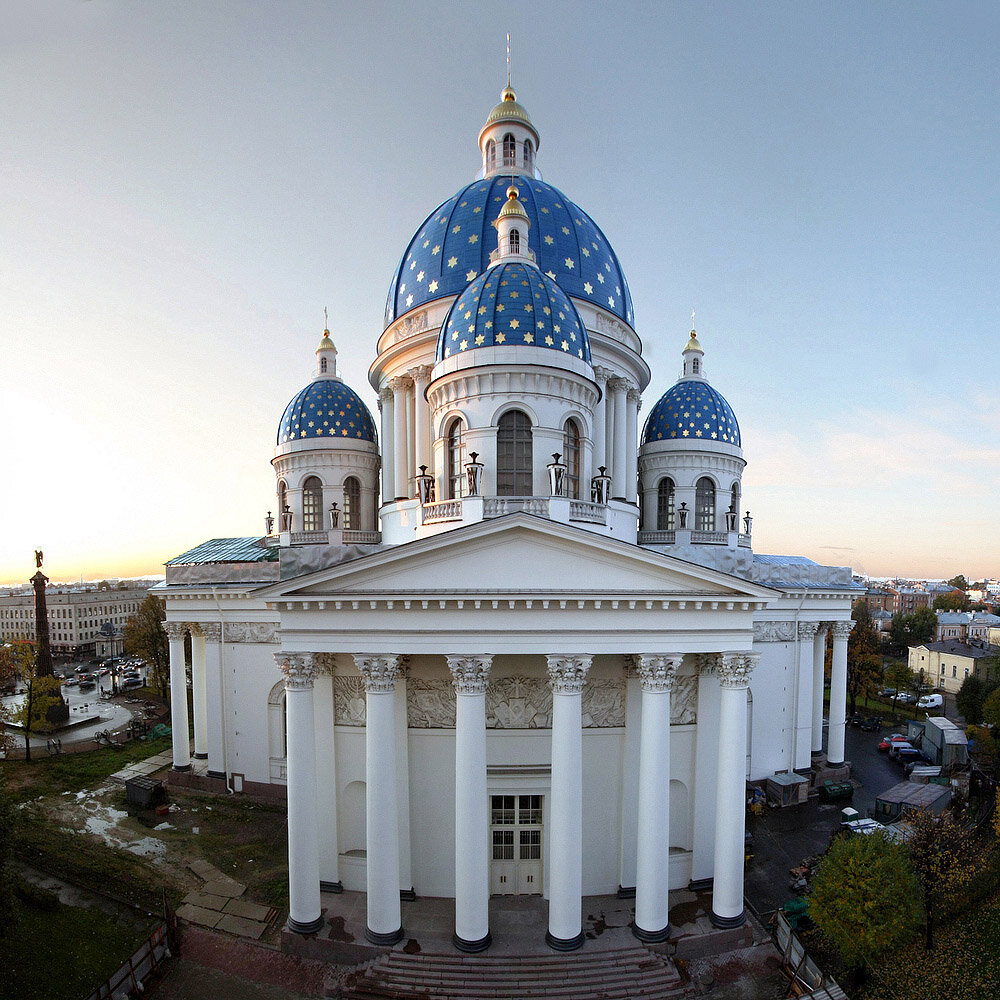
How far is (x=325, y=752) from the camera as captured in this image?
1580 centimetres

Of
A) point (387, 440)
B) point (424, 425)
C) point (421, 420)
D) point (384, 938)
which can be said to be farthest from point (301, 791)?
point (387, 440)

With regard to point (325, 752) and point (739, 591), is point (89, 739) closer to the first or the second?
point (325, 752)

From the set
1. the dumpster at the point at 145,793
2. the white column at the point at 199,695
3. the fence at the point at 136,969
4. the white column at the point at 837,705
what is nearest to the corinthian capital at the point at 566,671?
the fence at the point at 136,969

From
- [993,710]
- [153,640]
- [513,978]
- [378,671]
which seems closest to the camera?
[513,978]

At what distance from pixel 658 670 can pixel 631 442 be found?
48.4 feet

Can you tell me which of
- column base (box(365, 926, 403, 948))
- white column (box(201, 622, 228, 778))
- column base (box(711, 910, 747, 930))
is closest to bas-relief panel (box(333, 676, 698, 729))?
column base (box(365, 926, 403, 948))

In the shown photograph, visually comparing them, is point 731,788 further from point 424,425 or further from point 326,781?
point 424,425

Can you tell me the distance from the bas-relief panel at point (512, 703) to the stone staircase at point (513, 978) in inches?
204

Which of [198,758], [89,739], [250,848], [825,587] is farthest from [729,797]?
[89,739]

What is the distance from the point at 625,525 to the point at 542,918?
13.0 meters

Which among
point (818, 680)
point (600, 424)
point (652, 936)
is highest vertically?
point (600, 424)

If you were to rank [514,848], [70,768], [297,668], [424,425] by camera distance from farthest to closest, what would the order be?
1. [70,768]
2. [424,425]
3. [514,848]
4. [297,668]

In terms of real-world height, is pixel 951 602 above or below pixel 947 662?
below

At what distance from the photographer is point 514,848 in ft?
50.6
